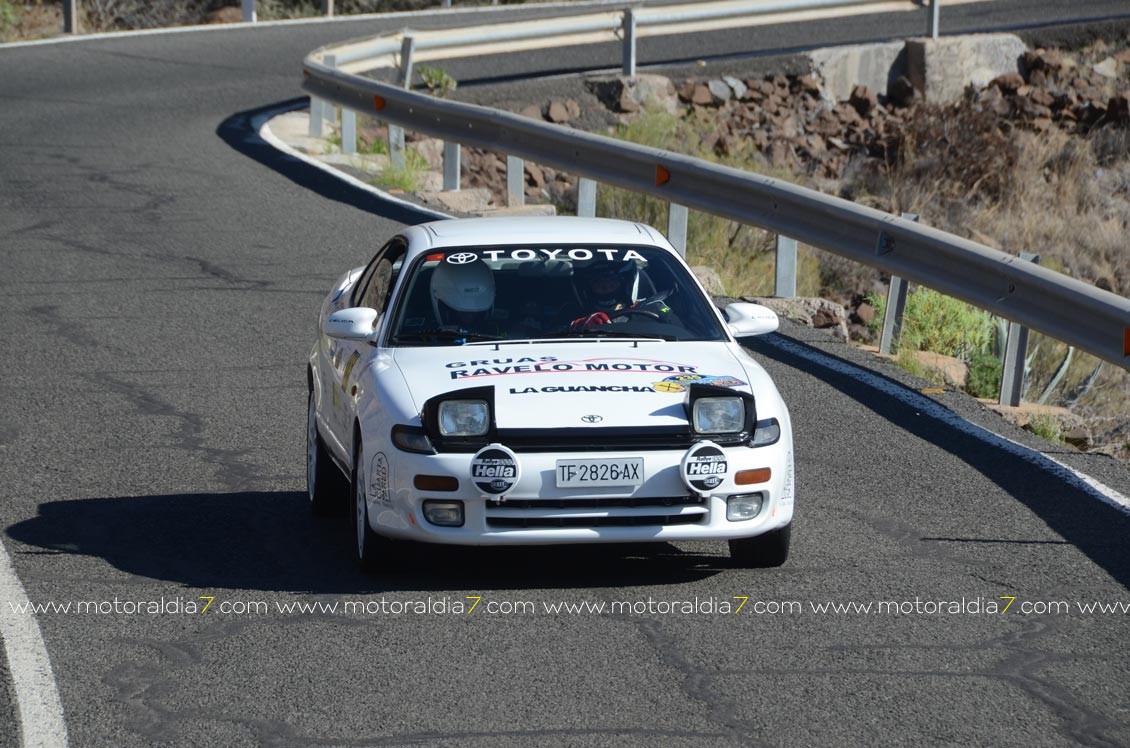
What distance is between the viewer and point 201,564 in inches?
274

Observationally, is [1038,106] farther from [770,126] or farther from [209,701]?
[209,701]

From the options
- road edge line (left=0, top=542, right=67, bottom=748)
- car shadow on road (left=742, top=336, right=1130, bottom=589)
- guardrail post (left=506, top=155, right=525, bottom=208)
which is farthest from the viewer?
guardrail post (left=506, top=155, right=525, bottom=208)

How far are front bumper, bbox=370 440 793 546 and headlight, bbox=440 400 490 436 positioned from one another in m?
0.11

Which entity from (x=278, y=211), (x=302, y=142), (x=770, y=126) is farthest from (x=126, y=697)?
(x=770, y=126)

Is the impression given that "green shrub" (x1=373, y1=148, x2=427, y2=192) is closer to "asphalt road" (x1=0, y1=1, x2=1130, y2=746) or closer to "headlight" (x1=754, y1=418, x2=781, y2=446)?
"asphalt road" (x1=0, y1=1, x2=1130, y2=746)

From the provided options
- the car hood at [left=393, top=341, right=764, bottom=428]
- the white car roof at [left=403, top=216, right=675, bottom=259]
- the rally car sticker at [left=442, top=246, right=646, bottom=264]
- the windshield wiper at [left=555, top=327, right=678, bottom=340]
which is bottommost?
the car hood at [left=393, top=341, right=764, bottom=428]

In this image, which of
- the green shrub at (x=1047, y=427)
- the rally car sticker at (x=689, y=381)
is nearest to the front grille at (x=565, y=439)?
the rally car sticker at (x=689, y=381)

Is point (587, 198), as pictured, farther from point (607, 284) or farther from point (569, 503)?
point (569, 503)

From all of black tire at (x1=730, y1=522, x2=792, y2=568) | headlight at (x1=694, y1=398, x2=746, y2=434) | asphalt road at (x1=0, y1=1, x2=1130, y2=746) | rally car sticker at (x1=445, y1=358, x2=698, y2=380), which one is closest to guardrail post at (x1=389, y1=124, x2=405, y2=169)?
asphalt road at (x1=0, y1=1, x2=1130, y2=746)

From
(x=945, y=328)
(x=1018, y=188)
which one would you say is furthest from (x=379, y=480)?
(x=1018, y=188)

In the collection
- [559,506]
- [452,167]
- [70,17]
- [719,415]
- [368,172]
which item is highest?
[719,415]

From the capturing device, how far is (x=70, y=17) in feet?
98.1

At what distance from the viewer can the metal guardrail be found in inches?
347

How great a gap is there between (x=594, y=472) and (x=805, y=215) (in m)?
5.98
